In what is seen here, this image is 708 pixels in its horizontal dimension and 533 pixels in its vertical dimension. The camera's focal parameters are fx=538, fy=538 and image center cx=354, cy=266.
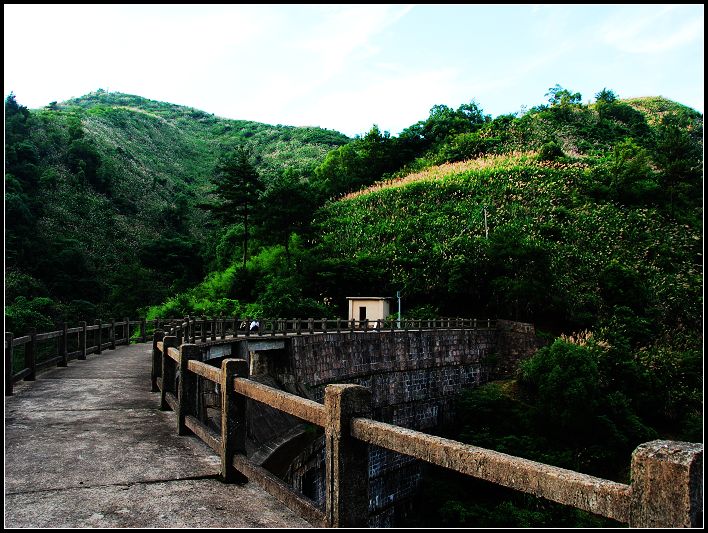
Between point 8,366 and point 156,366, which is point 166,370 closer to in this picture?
point 156,366

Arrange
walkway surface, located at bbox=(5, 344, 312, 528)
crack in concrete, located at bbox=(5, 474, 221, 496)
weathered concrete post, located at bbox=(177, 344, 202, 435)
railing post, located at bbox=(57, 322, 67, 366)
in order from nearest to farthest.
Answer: walkway surface, located at bbox=(5, 344, 312, 528)
crack in concrete, located at bbox=(5, 474, 221, 496)
weathered concrete post, located at bbox=(177, 344, 202, 435)
railing post, located at bbox=(57, 322, 67, 366)

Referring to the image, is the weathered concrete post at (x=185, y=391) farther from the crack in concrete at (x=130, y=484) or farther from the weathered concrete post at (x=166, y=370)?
the crack in concrete at (x=130, y=484)

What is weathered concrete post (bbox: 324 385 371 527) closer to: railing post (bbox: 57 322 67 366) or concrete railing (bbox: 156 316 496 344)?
concrete railing (bbox: 156 316 496 344)

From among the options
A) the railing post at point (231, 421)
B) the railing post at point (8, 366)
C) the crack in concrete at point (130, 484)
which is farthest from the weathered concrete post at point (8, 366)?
the railing post at point (231, 421)

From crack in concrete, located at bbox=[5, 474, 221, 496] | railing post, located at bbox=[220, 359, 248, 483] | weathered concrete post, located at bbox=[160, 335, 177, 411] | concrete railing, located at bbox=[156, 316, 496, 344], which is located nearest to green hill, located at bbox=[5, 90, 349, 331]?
concrete railing, located at bbox=[156, 316, 496, 344]

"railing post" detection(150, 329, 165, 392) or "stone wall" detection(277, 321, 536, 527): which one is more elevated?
"railing post" detection(150, 329, 165, 392)

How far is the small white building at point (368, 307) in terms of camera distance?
27.9m

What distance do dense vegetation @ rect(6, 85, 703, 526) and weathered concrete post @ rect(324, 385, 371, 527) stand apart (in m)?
14.7

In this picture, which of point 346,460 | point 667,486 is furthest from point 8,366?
point 667,486

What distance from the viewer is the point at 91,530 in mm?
3535

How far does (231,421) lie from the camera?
488 centimetres

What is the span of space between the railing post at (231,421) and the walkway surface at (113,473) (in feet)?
0.50

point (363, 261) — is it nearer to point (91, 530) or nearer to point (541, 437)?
point (541, 437)

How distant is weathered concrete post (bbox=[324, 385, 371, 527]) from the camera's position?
10.8 feet
